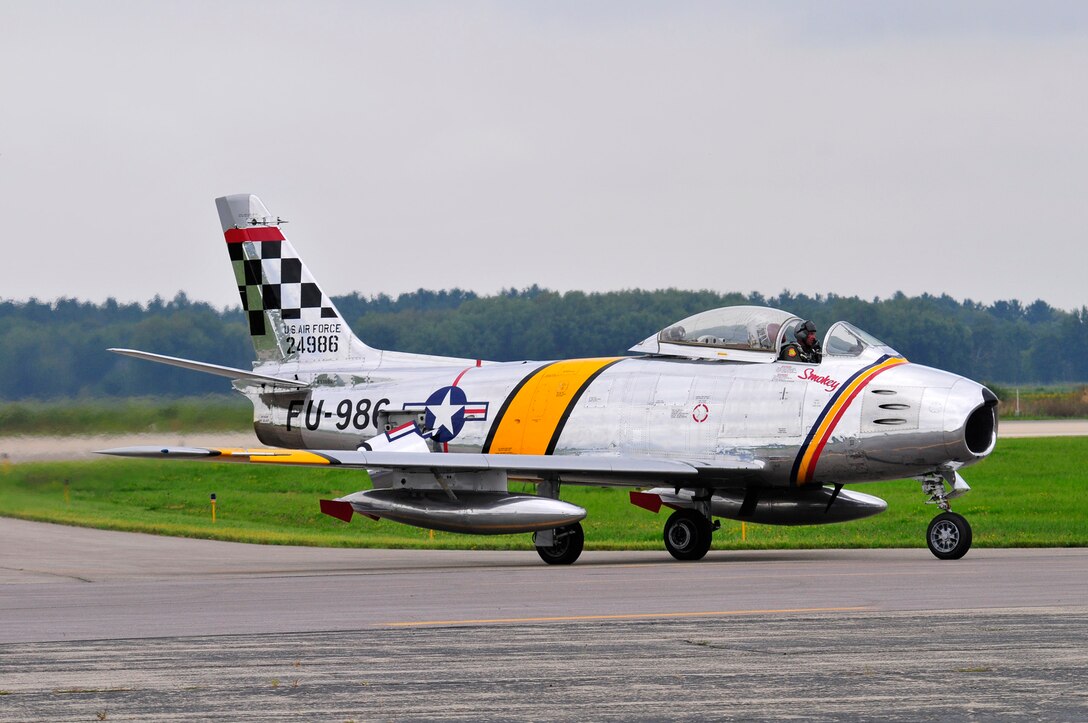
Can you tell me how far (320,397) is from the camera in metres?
23.4

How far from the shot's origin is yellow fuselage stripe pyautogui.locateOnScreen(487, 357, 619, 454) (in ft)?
68.0

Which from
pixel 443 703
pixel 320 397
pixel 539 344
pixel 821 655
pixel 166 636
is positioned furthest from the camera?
pixel 539 344

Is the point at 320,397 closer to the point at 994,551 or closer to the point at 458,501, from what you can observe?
the point at 458,501

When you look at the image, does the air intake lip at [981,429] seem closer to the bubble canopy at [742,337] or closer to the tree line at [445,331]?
the bubble canopy at [742,337]

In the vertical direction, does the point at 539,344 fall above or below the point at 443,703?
above

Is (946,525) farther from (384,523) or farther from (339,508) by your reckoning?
(384,523)

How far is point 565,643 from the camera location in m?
9.97

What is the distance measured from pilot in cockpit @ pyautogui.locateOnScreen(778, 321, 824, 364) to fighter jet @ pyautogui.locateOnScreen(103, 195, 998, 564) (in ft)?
0.06

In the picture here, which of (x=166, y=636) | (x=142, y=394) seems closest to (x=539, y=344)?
(x=142, y=394)

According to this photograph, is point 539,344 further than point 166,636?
Yes

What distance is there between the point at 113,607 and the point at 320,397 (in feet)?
33.8

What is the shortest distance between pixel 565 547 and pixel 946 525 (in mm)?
4735

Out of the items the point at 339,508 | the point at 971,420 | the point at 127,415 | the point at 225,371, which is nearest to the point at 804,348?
the point at 971,420

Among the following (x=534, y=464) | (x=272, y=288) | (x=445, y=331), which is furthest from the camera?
(x=445, y=331)
